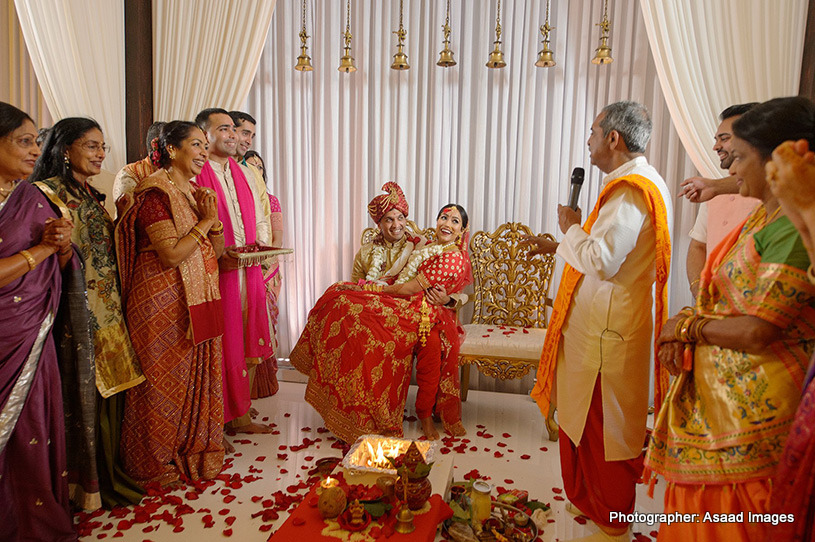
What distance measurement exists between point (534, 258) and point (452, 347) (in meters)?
1.03

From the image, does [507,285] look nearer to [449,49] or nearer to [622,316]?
[449,49]

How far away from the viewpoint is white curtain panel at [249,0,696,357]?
3922 millimetres

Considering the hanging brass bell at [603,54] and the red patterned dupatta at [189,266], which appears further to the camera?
the hanging brass bell at [603,54]

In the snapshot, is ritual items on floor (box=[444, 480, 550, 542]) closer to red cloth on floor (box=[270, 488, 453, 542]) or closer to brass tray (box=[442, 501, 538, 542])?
brass tray (box=[442, 501, 538, 542])

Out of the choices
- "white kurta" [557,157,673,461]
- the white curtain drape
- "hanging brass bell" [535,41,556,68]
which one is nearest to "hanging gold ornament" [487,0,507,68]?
"hanging brass bell" [535,41,556,68]

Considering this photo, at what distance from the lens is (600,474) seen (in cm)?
224

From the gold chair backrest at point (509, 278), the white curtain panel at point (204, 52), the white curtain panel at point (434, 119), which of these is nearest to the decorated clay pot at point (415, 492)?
the gold chair backrest at point (509, 278)

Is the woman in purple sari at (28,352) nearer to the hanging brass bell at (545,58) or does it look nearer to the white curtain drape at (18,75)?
the hanging brass bell at (545,58)

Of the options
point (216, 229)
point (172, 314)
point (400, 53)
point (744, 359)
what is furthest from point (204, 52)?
point (744, 359)

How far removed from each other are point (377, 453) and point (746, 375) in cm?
151

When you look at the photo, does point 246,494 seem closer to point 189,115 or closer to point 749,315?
point 749,315

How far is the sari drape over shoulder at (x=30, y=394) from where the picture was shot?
2043mm

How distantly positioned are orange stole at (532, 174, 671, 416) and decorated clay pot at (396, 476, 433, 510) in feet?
2.14

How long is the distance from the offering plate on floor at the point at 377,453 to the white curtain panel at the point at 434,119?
2.16 metres
